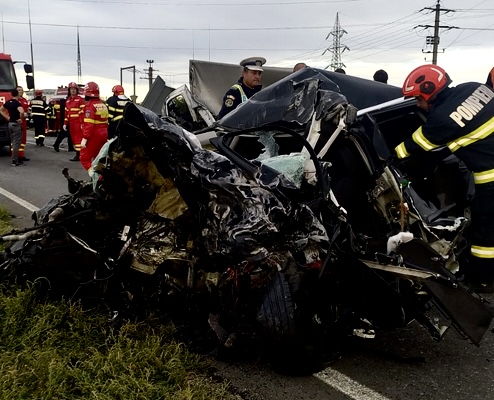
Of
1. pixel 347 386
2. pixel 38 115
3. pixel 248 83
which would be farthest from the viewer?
pixel 38 115

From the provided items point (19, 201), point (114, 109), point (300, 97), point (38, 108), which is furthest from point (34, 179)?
point (300, 97)

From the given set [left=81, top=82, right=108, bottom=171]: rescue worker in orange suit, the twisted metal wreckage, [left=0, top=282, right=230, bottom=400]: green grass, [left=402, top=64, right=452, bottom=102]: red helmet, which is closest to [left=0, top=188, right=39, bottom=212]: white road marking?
[left=81, top=82, right=108, bottom=171]: rescue worker in orange suit

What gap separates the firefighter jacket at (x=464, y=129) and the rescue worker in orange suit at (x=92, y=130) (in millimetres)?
5619

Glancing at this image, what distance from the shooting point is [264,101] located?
390cm

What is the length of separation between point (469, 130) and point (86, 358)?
9.47 feet

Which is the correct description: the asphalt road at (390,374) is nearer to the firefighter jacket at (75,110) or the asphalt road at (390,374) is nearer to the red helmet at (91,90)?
the red helmet at (91,90)

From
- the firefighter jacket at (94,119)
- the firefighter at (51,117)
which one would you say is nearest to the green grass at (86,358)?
the firefighter jacket at (94,119)

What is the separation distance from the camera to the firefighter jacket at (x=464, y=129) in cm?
353

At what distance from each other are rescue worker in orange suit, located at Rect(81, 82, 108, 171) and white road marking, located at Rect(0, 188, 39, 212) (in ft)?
3.83

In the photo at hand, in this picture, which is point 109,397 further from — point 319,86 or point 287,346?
point 319,86

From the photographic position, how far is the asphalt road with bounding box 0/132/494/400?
8.54 ft

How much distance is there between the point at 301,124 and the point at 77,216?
1584 millimetres

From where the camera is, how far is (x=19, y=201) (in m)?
6.92

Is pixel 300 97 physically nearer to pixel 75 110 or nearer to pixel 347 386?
pixel 347 386
